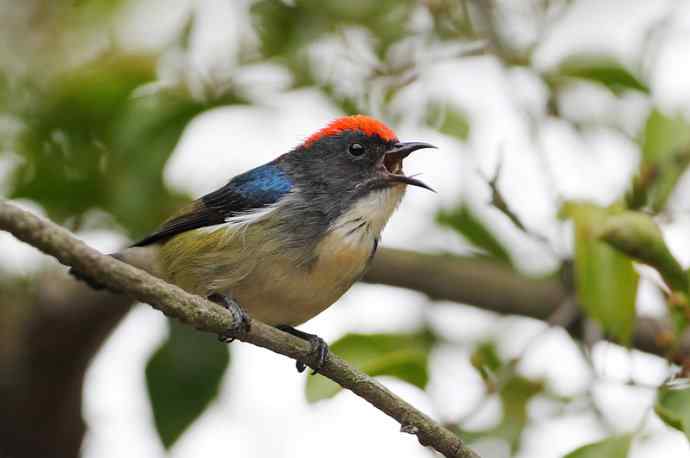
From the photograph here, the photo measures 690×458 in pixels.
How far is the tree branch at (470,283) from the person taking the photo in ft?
18.6

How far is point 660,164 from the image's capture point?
4.44 meters

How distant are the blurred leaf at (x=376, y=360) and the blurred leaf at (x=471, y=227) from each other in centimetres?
→ 141

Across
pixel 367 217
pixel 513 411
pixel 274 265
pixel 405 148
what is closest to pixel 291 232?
pixel 274 265

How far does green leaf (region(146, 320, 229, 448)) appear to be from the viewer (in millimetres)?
4402

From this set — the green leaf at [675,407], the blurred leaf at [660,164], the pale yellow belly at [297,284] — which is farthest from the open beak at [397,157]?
the green leaf at [675,407]

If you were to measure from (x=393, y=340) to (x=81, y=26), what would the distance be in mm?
2894

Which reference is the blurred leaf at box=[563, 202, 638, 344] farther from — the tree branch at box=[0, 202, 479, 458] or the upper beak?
the upper beak

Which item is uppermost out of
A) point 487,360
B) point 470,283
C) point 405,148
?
point 405,148

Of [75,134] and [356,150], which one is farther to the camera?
[75,134]

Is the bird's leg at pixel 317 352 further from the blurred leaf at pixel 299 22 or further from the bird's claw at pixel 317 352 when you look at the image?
the blurred leaf at pixel 299 22

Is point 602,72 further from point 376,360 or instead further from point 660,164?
point 376,360

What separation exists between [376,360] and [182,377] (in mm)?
978

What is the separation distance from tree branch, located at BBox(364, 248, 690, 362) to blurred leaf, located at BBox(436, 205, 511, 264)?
0.14m

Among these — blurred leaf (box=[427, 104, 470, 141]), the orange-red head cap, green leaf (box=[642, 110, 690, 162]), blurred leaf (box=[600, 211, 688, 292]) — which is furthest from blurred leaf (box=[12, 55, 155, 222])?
blurred leaf (box=[600, 211, 688, 292])
